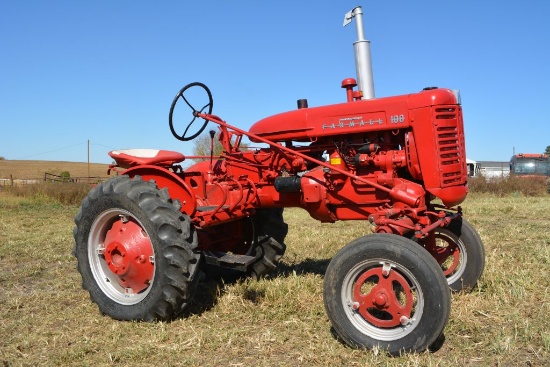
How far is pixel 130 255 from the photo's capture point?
4.49m

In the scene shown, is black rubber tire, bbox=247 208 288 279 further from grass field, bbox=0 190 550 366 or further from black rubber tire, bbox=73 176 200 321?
black rubber tire, bbox=73 176 200 321

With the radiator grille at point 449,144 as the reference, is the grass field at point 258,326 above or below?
below

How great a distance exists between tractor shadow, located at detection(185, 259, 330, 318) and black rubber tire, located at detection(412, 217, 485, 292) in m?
1.44

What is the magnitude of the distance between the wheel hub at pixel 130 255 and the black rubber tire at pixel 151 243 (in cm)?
10

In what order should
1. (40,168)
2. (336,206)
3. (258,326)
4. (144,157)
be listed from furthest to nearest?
1. (40,168)
2. (144,157)
3. (336,206)
4. (258,326)

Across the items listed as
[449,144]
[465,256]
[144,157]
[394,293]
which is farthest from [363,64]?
[394,293]

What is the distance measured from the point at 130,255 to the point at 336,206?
1.88 m

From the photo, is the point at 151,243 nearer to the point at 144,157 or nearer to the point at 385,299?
the point at 144,157

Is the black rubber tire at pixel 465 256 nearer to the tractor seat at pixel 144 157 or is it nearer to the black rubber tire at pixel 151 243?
the black rubber tire at pixel 151 243

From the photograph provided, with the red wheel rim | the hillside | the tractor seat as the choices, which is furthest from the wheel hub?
the hillside

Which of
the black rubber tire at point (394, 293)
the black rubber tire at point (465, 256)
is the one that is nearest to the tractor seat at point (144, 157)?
the black rubber tire at point (394, 293)

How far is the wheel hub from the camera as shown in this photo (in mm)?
4469

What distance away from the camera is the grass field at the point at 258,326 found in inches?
134

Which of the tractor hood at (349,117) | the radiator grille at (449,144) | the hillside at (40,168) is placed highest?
the hillside at (40,168)
